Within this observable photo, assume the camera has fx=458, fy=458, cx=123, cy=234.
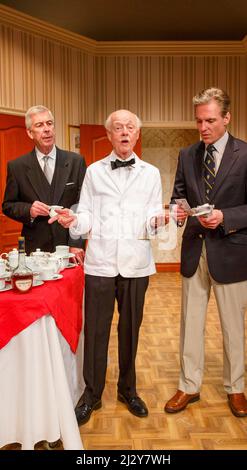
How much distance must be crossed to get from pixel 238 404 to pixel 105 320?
882 millimetres

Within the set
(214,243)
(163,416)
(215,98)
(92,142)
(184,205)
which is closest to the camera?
(184,205)

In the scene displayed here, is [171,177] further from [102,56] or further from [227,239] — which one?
[227,239]

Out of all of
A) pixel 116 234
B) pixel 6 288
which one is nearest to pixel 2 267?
pixel 6 288

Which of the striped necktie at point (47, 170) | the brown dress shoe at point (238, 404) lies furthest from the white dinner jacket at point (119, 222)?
the brown dress shoe at point (238, 404)

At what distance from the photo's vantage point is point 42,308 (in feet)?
6.06

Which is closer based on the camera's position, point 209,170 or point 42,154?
point 209,170

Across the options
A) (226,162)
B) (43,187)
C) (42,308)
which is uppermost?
(226,162)

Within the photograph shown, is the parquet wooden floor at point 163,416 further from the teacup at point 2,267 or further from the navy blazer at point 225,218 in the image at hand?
the teacup at point 2,267

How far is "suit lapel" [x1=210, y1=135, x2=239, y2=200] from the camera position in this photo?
93.1 inches

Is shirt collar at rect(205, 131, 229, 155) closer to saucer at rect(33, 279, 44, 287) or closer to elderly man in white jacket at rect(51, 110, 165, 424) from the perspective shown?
elderly man in white jacket at rect(51, 110, 165, 424)

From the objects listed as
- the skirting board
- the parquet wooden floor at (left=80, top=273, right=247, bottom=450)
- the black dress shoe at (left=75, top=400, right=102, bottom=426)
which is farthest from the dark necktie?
the skirting board

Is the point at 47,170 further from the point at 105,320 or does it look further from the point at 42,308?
the point at 42,308

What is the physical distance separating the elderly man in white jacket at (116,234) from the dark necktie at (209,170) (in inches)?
10.3

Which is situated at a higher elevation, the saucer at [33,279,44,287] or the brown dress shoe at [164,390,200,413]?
the saucer at [33,279,44,287]
